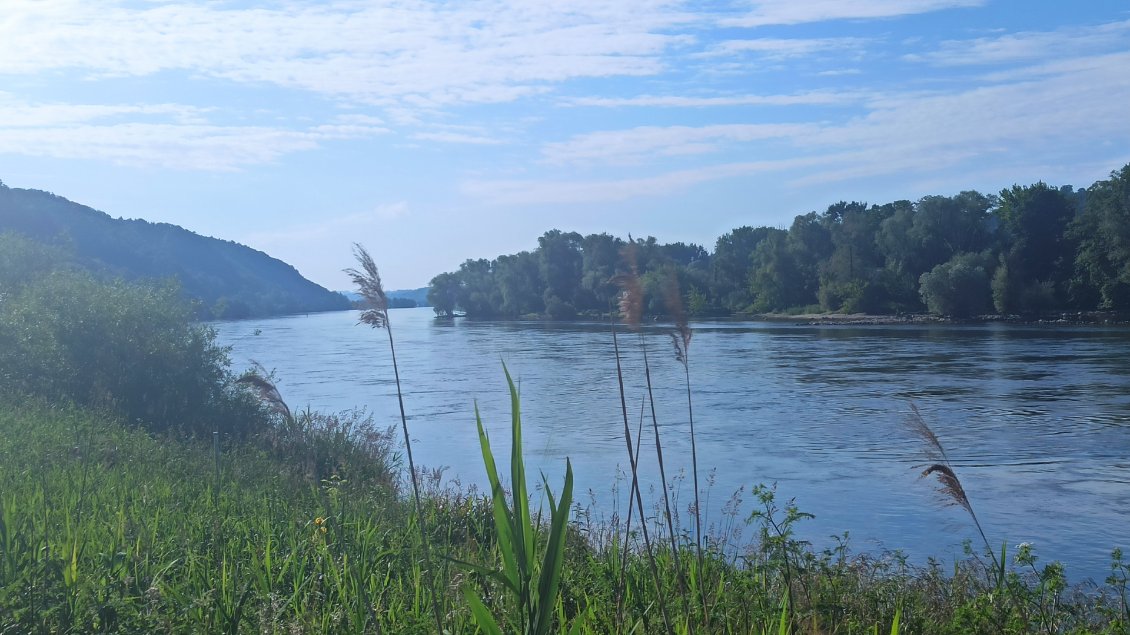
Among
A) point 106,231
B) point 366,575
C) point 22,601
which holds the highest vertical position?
point 106,231

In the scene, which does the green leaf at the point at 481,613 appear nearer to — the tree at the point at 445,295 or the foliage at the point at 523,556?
the foliage at the point at 523,556

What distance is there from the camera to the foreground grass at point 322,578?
3.81 metres

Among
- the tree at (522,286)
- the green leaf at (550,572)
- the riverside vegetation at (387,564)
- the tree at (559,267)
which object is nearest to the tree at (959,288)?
the tree at (559,267)

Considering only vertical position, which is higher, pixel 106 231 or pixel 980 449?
pixel 106 231

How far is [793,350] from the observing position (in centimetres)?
4425

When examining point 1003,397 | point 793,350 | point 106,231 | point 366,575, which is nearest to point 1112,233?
point 793,350

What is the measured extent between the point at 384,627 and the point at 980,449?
18.1 meters

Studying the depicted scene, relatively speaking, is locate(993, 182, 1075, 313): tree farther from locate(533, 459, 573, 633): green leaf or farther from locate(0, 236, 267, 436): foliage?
locate(533, 459, 573, 633): green leaf

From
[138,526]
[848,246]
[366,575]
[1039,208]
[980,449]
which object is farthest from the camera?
[848,246]

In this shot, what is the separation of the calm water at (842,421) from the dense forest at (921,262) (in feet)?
44.7

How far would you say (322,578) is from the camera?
186 inches

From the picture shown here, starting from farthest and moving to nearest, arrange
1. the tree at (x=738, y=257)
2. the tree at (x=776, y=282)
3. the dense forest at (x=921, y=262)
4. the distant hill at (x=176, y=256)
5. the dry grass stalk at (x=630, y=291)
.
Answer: the distant hill at (x=176, y=256) < the tree at (x=776, y=282) < the tree at (x=738, y=257) < the dense forest at (x=921, y=262) < the dry grass stalk at (x=630, y=291)

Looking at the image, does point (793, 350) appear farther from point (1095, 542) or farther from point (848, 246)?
point (848, 246)

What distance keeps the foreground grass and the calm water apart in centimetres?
200
